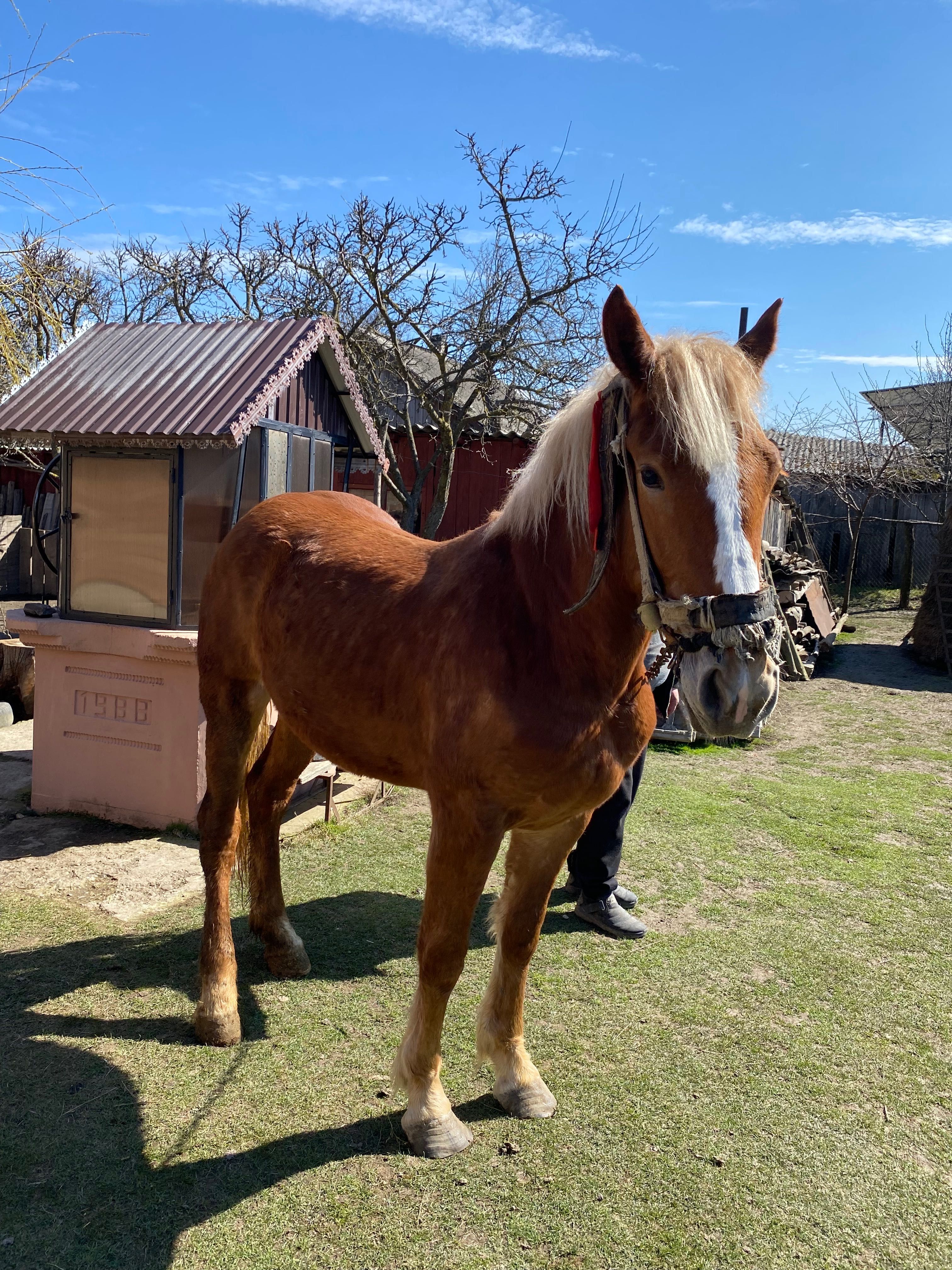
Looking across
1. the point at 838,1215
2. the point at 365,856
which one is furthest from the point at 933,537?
the point at 838,1215

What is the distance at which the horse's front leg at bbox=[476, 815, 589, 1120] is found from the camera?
2.50 m

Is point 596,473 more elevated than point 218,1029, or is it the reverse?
point 596,473

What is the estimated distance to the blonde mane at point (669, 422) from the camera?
5.49ft

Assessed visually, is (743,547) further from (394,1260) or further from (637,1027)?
(637,1027)

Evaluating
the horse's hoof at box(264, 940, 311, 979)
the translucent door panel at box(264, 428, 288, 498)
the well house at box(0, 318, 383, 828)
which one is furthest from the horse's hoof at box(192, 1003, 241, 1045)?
the translucent door panel at box(264, 428, 288, 498)

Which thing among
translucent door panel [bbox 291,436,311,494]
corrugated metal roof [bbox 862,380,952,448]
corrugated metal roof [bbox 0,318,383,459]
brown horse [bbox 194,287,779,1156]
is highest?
corrugated metal roof [bbox 862,380,952,448]

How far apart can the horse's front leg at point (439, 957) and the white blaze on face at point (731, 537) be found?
917 millimetres

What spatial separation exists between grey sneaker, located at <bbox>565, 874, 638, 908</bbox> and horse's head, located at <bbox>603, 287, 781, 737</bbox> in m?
2.38

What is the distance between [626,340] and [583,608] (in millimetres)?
638

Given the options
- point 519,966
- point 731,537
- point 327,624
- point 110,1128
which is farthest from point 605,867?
point 731,537

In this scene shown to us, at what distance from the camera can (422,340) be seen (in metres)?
12.1

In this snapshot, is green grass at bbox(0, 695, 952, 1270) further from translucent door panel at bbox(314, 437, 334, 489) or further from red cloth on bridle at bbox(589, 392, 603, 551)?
translucent door panel at bbox(314, 437, 334, 489)

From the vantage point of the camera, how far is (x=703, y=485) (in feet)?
5.45

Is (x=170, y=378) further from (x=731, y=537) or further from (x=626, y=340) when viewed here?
(x=731, y=537)
